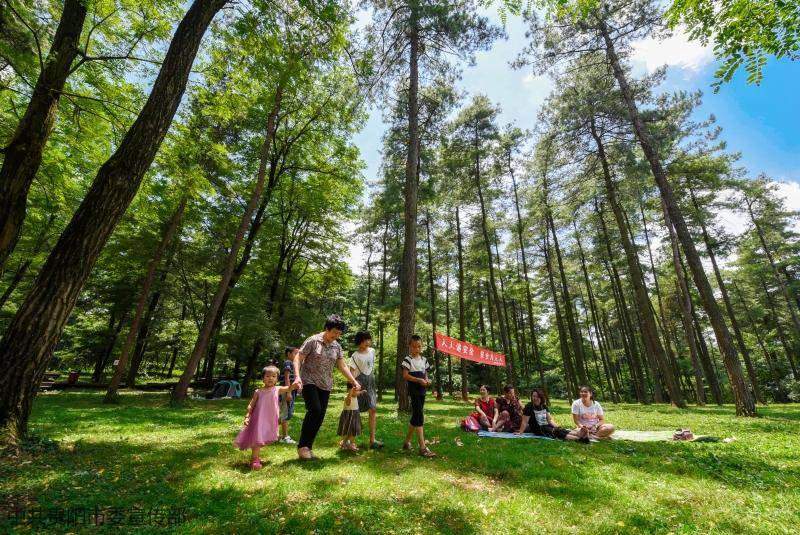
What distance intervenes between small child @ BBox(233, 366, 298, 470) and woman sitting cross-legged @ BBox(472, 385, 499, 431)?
16.7 feet

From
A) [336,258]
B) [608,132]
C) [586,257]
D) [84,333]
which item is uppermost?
[608,132]

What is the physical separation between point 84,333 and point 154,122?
885 inches

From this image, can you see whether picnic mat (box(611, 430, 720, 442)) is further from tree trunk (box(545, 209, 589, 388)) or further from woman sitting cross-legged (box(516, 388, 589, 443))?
tree trunk (box(545, 209, 589, 388))

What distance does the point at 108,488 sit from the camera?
3348 mm

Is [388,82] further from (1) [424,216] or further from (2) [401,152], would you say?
(1) [424,216]

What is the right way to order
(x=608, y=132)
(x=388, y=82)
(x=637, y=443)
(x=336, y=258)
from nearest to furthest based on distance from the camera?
1. (x=637, y=443)
2. (x=388, y=82)
3. (x=608, y=132)
4. (x=336, y=258)

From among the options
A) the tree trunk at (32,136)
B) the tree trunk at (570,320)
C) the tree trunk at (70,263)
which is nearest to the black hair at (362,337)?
the tree trunk at (70,263)

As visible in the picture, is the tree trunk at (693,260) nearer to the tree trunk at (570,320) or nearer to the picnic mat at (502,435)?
the tree trunk at (570,320)

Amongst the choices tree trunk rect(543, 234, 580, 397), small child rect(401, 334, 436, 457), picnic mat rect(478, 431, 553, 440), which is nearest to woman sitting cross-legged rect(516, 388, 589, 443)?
picnic mat rect(478, 431, 553, 440)

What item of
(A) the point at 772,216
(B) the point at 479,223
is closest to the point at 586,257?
(B) the point at 479,223

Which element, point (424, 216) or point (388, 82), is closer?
point (388, 82)

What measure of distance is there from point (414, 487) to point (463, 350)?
399 inches

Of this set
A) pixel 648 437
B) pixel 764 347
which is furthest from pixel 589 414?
pixel 764 347

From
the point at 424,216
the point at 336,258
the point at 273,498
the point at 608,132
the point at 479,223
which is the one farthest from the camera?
the point at 424,216
